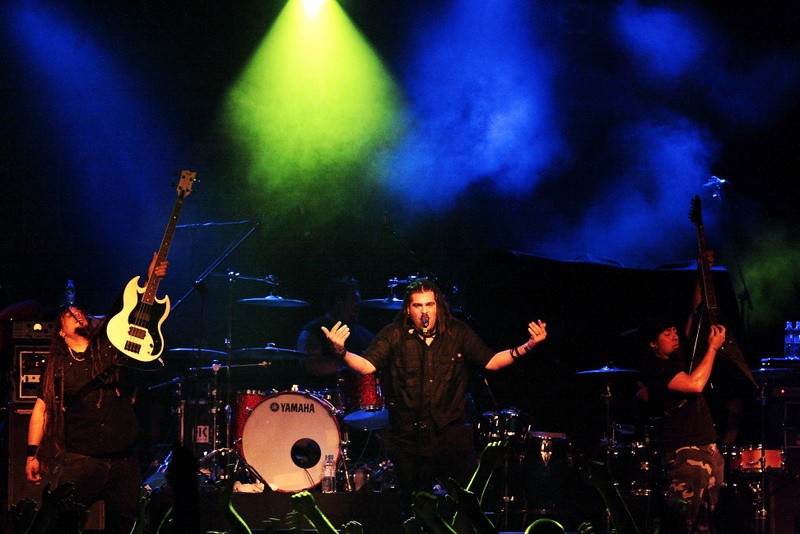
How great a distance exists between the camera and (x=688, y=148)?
9.71 m

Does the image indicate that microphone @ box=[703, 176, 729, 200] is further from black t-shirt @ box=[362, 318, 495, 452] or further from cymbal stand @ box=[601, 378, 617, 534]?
black t-shirt @ box=[362, 318, 495, 452]

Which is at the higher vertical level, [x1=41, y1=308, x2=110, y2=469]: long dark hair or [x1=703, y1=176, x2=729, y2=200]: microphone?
[x1=703, y1=176, x2=729, y2=200]: microphone

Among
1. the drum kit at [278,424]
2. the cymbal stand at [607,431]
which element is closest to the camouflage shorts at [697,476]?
the cymbal stand at [607,431]

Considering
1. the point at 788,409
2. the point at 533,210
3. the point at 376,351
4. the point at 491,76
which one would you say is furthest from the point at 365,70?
the point at 788,409

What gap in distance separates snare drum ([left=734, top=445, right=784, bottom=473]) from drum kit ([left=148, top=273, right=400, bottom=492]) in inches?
124

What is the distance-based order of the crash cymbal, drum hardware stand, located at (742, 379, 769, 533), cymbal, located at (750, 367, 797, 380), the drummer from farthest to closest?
the drummer
the crash cymbal
drum hardware stand, located at (742, 379, 769, 533)
cymbal, located at (750, 367, 797, 380)

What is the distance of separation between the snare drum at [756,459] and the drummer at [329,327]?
3705 mm

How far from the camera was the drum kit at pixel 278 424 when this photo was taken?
324 inches

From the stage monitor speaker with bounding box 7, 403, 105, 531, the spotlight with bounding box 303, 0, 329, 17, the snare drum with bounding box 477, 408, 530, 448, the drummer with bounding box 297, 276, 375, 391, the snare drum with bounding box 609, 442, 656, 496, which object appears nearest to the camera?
the stage monitor speaker with bounding box 7, 403, 105, 531

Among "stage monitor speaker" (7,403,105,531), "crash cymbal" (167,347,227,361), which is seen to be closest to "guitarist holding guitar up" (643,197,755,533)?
"crash cymbal" (167,347,227,361)

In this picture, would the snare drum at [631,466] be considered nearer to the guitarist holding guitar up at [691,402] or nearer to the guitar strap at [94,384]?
the guitarist holding guitar up at [691,402]

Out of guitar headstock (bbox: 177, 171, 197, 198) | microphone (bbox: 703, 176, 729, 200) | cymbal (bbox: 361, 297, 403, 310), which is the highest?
microphone (bbox: 703, 176, 729, 200)

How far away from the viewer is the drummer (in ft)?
27.4

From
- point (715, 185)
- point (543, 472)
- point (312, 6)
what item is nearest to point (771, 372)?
point (543, 472)
